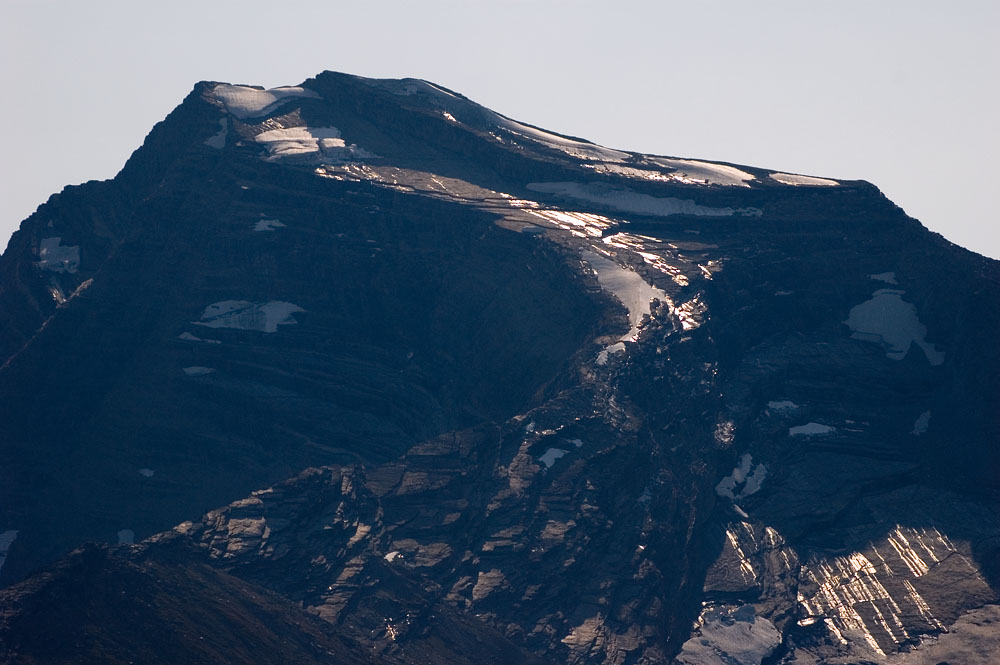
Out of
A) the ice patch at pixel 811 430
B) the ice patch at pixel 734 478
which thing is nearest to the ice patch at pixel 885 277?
the ice patch at pixel 811 430

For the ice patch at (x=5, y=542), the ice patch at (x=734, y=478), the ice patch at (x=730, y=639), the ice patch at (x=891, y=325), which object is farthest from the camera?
the ice patch at (x=891, y=325)

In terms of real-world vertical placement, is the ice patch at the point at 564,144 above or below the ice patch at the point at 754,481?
above

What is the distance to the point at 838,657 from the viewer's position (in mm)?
90688

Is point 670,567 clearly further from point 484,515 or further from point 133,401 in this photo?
point 133,401

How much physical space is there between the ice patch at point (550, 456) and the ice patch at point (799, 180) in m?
46.2

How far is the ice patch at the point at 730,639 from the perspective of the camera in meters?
90.4

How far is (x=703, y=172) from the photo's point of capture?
137 metres

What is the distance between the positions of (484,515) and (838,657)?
2612cm

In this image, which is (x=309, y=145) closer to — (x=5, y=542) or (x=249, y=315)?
(x=249, y=315)

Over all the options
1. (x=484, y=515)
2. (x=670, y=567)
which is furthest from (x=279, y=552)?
(x=670, y=567)

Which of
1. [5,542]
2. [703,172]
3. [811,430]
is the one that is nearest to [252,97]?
[703,172]

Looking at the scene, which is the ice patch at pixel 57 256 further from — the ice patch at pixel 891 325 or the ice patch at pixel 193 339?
the ice patch at pixel 891 325

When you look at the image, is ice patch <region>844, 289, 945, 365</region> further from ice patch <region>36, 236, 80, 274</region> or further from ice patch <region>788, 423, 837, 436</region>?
ice patch <region>36, 236, 80, 274</region>

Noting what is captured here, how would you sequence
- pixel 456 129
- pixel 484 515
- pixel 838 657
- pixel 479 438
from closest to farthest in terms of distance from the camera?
pixel 838 657, pixel 484 515, pixel 479 438, pixel 456 129
